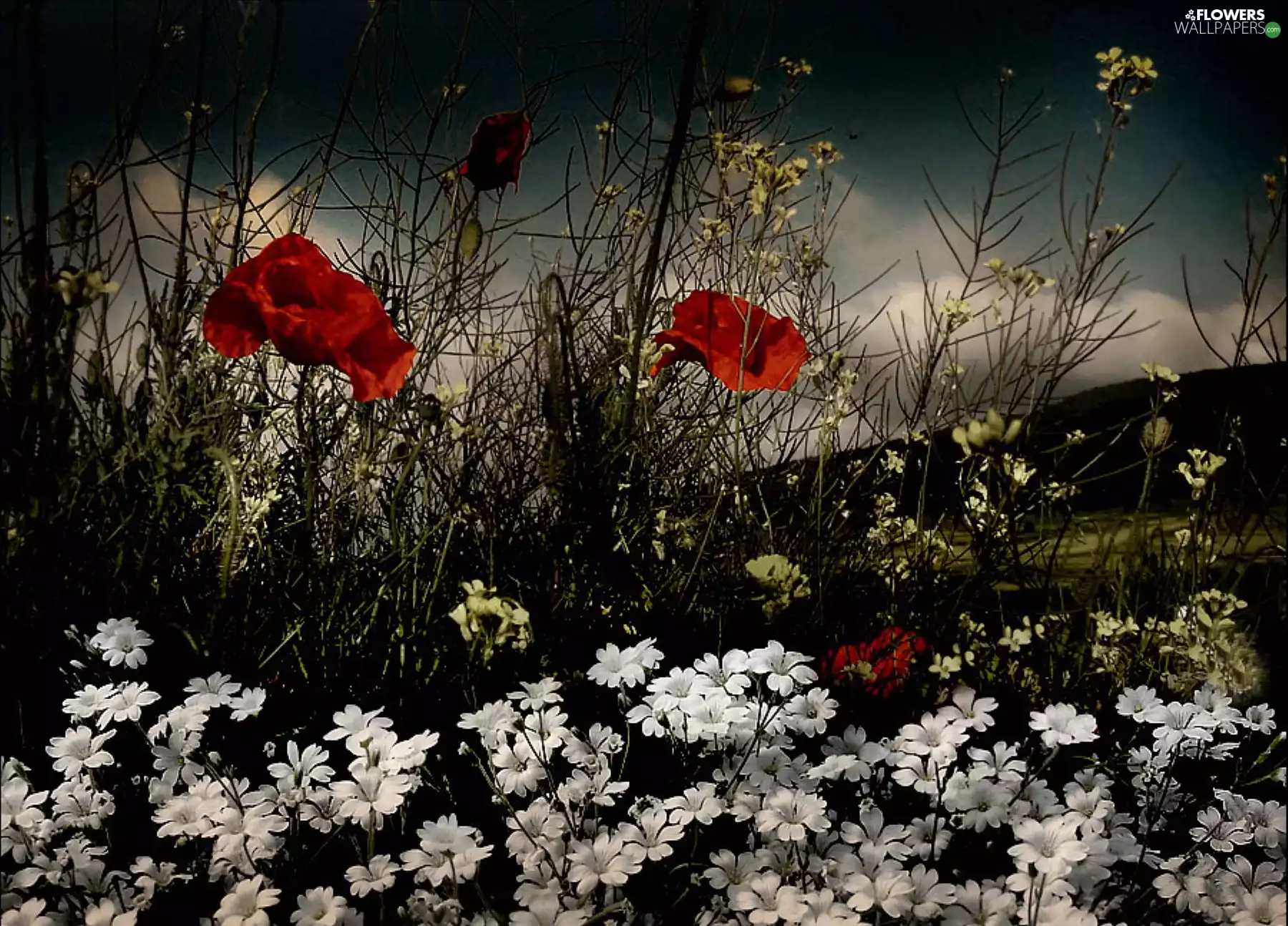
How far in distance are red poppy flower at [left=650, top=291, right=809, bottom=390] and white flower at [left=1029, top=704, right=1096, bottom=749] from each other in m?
0.59

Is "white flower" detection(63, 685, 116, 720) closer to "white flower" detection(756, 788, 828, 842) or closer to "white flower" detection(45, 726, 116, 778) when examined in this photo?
"white flower" detection(45, 726, 116, 778)

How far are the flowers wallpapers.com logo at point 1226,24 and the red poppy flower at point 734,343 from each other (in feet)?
2.51

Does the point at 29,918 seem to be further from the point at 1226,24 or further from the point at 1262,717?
the point at 1226,24

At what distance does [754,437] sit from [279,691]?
2.63 ft

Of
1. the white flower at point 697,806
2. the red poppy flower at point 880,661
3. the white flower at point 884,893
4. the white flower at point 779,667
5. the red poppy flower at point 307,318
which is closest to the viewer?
the white flower at point 884,893

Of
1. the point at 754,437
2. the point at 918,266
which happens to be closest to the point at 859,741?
the point at 754,437

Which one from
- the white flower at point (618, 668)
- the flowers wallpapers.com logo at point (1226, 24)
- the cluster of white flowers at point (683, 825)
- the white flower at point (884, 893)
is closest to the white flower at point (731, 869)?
the cluster of white flowers at point (683, 825)

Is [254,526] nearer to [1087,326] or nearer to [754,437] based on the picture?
[754,437]

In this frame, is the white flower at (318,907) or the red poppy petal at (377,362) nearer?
the white flower at (318,907)

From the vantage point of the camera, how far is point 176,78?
1785mm

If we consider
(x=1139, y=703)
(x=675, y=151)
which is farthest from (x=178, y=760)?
(x=1139, y=703)

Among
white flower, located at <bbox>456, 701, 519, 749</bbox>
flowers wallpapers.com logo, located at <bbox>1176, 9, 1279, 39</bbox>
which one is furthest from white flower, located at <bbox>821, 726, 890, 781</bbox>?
flowers wallpapers.com logo, located at <bbox>1176, 9, 1279, 39</bbox>

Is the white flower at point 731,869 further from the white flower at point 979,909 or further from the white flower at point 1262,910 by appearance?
the white flower at point 1262,910

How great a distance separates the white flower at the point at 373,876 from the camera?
3.42 feet
